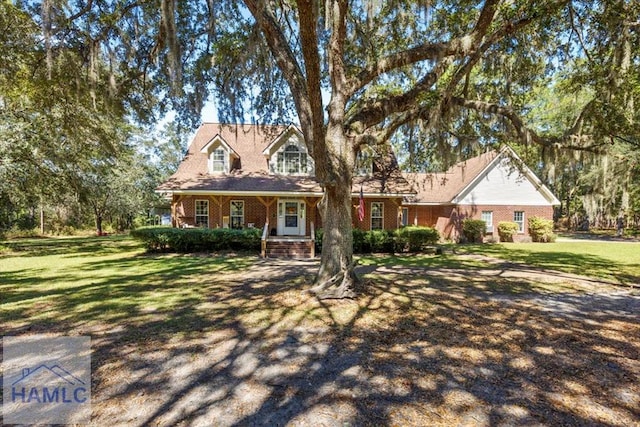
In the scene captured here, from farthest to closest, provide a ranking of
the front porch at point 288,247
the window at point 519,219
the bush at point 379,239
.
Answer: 1. the window at point 519,219
2. the bush at point 379,239
3. the front porch at point 288,247

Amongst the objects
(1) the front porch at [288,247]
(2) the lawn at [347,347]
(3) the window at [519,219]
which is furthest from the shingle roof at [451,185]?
(2) the lawn at [347,347]

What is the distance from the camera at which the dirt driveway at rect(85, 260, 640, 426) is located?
9.57ft

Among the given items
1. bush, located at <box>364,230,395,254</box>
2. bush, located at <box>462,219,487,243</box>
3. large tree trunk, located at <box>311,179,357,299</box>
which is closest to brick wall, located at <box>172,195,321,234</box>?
bush, located at <box>364,230,395,254</box>

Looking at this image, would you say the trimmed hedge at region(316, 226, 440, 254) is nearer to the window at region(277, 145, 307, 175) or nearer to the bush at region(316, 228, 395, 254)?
the bush at region(316, 228, 395, 254)

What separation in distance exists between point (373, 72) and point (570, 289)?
7006 mm

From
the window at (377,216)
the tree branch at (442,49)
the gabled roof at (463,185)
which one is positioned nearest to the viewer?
the tree branch at (442,49)

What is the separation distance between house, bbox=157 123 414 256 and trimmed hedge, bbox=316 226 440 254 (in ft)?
6.36

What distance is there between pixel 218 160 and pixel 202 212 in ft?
9.49

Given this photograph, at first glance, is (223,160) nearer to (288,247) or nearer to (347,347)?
(288,247)

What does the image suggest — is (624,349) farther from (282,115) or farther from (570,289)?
(282,115)

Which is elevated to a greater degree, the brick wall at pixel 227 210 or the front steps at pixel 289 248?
the brick wall at pixel 227 210

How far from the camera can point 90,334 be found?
471cm

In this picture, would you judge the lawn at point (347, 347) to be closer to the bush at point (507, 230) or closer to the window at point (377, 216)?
the window at point (377, 216)

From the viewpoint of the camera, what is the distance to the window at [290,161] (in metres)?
17.4
